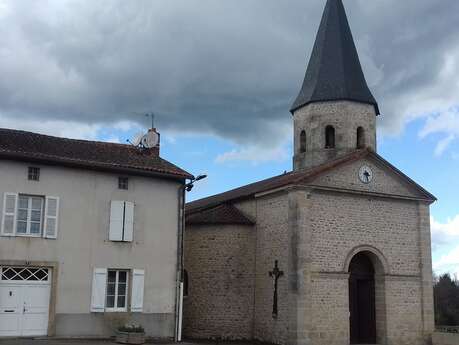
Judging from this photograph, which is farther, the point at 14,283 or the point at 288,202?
the point at 288,202

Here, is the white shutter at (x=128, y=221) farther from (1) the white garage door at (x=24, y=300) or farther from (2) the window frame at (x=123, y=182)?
(1) the white garage door at (x=24, y=300)

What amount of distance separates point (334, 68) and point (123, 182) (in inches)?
447

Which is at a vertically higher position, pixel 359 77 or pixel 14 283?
pixel 359 77

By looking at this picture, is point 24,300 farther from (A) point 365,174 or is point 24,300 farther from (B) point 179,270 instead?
(A) point 365,174

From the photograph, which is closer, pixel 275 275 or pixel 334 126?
pixel 275 275

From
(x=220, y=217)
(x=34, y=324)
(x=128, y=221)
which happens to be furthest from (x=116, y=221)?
(x=220, y=217)

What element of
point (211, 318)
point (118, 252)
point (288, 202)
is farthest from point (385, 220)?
point (118, 252)

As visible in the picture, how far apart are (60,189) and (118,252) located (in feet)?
9.10

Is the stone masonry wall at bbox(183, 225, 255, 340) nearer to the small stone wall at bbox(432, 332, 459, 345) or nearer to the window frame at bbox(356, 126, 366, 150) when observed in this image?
the window frame at bbox(356, 126, 366, 150)

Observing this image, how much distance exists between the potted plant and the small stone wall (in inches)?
463

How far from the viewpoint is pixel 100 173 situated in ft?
65.2

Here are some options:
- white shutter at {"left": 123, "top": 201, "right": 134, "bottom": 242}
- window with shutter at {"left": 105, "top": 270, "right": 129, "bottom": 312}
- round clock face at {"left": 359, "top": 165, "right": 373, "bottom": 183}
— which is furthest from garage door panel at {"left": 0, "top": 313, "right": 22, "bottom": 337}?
round clock face at {"left": 359, "top": 165, "right": 373, "bottom": 183}

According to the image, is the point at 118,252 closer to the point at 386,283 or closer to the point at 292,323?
the point at 292,323

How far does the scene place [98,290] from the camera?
753 inches
